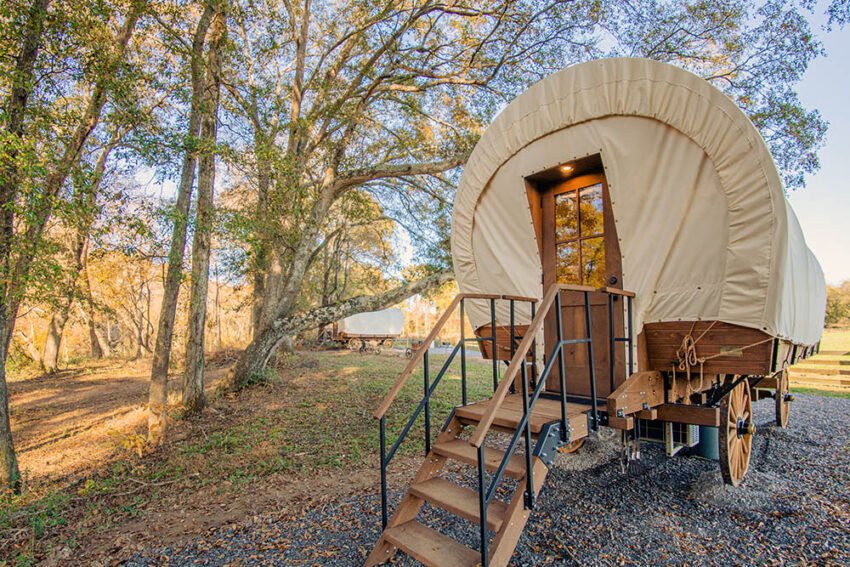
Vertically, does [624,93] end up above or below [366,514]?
above

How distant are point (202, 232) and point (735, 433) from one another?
25.5 ft

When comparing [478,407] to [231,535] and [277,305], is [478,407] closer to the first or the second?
[231,535]

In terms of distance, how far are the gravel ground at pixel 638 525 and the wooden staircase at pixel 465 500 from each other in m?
0.36

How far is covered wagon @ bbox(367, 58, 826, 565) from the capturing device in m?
2.71

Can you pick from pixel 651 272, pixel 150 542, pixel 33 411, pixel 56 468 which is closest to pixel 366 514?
pixel 150 542

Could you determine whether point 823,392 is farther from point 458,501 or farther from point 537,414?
point 458,501

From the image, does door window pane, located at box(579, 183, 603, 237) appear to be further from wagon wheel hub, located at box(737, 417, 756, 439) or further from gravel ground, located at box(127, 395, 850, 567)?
wagon wheel hub, located at box(737, 417, 756, 439)

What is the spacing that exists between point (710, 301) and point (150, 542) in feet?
16.5

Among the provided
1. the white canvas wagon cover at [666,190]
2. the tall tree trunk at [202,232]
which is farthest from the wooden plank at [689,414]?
the tall tree trunk at [202,232]

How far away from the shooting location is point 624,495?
407cm

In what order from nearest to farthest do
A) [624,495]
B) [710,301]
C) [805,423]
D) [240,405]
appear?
[710,301] < [624,495] < [805,423] < [240,405]

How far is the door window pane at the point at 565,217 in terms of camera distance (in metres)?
3.86

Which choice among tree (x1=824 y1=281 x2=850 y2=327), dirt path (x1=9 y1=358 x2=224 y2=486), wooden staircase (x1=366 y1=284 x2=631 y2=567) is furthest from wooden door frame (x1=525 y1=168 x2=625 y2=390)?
tree (x1=824 y1=281 x2=850 y2=327)

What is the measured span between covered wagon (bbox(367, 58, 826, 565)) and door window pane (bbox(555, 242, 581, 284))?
0.01 metres
